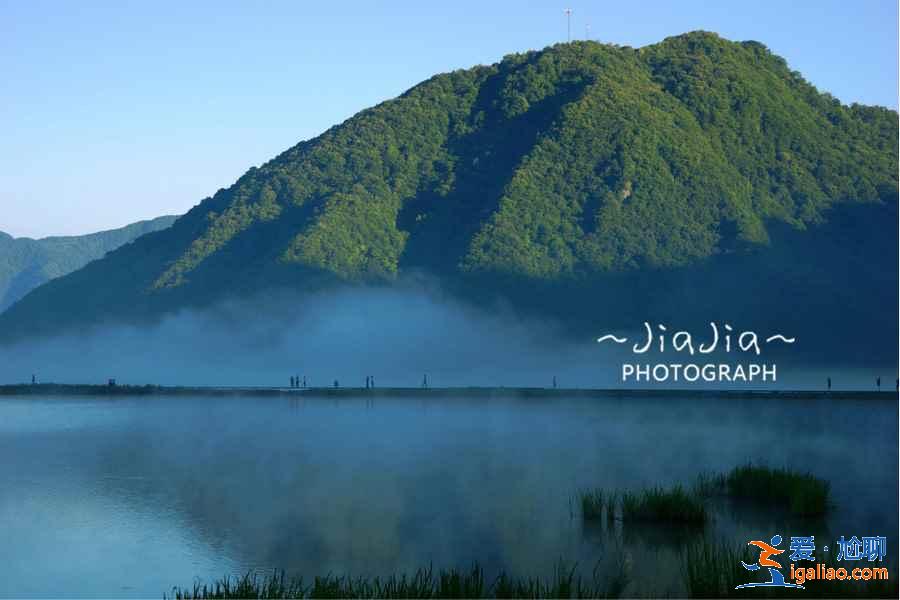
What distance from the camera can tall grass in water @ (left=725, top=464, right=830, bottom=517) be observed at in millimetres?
28902

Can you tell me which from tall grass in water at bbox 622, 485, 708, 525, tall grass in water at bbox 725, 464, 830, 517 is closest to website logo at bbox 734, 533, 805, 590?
tall grass in water at bbox 622, 485, 708, 525

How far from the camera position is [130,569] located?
24641mm

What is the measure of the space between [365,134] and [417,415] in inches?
4109

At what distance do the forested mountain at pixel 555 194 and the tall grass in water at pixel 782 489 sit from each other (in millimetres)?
101994

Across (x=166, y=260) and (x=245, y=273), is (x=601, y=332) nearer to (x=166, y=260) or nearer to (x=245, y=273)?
(x=245, y=273)

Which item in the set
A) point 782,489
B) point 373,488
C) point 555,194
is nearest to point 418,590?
point 782,489

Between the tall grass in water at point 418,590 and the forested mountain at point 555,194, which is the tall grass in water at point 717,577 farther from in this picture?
the forested mountain at point 555,194

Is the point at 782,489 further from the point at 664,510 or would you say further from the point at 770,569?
the point at 770,569

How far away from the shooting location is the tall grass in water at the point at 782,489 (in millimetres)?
28902

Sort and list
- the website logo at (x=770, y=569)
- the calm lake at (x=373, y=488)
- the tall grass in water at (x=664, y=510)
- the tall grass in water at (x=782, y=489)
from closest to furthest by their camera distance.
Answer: the website logo at (x=770, y=569) → the calm lake at (x=373, y=488) → the tall grass in water at (x=664, y=510) → the tall grass in water at (x=782, y=489)

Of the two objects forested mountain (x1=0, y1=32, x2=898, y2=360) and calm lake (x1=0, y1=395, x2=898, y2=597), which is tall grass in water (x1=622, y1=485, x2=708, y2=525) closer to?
calm lake (x1=0, y1=395, x2=898, y2=597)

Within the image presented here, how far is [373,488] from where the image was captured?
1416 inches

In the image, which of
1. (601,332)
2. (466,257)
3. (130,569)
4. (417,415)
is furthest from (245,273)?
(130,569)

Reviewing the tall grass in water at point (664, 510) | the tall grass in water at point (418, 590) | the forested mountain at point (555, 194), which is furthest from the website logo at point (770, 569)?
the forested mountain at point (555, 194)
